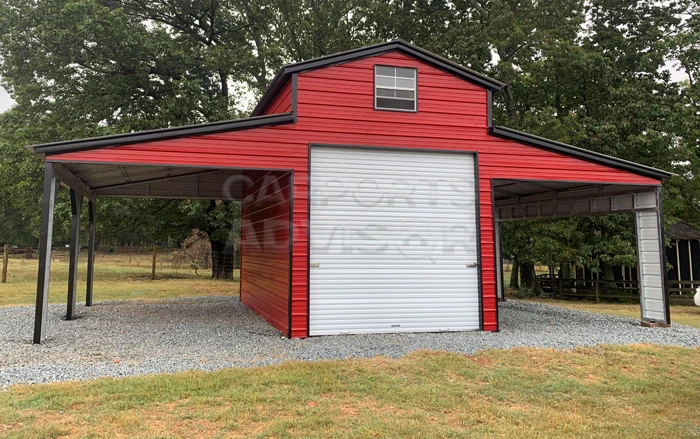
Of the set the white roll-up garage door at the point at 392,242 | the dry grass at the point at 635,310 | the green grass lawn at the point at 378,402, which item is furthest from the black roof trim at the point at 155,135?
the dry grass at the point at 635,310

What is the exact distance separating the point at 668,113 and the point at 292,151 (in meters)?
15.0

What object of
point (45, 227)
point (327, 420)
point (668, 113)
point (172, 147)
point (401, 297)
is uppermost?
point (668, 113)

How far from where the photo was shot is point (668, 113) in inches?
660

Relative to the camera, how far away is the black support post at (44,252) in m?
7.40

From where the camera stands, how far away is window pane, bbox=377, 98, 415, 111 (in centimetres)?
916

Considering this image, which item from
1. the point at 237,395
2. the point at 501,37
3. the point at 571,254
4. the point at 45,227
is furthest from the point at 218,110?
the point at 237,395

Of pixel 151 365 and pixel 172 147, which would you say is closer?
pixel 151 365

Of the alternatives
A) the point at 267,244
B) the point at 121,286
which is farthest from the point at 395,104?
the point at 121,286

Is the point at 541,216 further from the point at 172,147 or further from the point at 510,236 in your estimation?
the point at 172,147

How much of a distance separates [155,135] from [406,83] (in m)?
4.74

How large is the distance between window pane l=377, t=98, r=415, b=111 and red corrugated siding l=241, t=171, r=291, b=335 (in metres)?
2.31

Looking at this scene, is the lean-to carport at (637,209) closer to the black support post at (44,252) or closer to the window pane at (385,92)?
the window pane at (385,92)

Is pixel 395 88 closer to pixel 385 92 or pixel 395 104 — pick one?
pixel 385 92

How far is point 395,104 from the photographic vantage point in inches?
363
